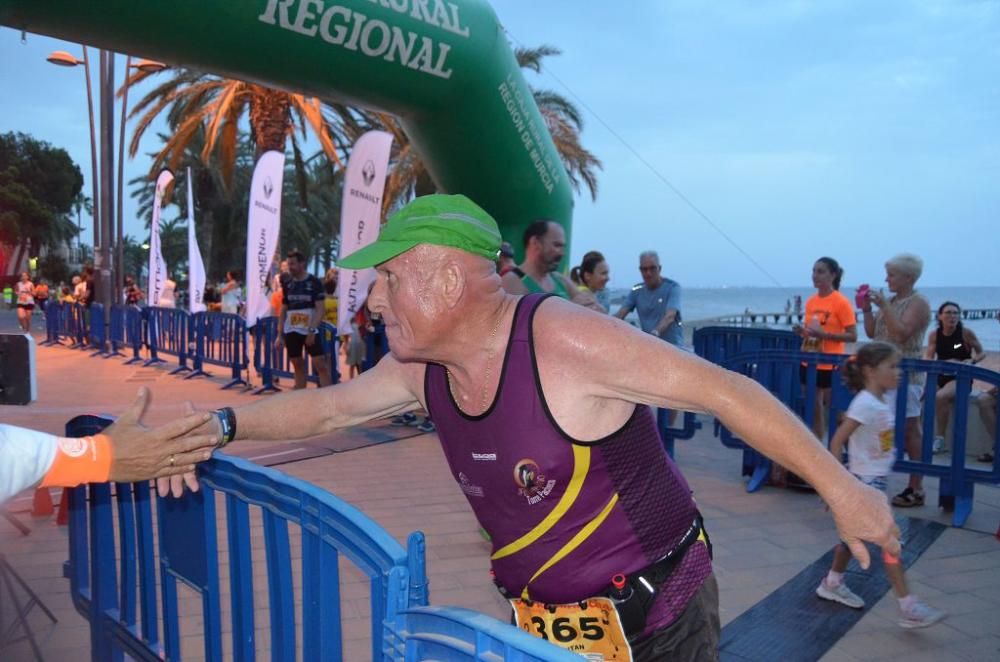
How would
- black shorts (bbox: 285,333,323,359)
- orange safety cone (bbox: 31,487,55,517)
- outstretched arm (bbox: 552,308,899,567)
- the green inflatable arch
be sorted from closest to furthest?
outstretched arm (bbox: 552,308,899,567) → the green inflatable arch → orange safety cone (bbox: 31,487,55,517) → black shorts (bbox: 285,333,323,359)

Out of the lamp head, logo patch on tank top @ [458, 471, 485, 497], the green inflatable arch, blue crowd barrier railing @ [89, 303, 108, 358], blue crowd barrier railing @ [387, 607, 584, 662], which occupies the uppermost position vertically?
the lamp head

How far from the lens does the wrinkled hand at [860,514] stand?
5.59ft

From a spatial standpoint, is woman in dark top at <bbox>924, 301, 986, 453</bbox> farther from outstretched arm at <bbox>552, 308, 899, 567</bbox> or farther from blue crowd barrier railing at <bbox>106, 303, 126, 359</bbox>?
blue crowd barrier railing at <bbox>106, 303, 126, 359</bbox>

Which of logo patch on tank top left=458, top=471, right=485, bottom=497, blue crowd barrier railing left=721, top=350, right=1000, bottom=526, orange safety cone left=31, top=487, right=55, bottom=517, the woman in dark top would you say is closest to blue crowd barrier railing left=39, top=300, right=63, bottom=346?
orange safety cone left=31, top=487, right=55, bottom=517

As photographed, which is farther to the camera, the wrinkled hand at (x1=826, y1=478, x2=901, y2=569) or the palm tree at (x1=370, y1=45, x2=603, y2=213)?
the palm tree at (x1=370, y1=45, x2=603, y2=213)

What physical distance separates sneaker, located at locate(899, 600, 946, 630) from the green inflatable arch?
17.6 ft

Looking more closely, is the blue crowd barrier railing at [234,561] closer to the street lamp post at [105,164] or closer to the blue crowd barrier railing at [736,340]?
the blue crowd barrier railing at [736,340]

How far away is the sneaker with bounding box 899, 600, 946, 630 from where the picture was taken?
3893 millimetres

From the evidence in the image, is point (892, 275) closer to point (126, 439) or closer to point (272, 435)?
point (272, 435)

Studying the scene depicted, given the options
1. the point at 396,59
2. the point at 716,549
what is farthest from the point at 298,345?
the point at 716,549

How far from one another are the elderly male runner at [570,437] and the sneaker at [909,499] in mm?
4816

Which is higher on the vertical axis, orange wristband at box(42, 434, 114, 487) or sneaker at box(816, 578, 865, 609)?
orange wristband at box(42, 434, 114, 487)

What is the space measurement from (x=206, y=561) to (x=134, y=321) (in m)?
14.7

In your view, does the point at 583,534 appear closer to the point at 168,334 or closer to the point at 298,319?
the point at 298,319
